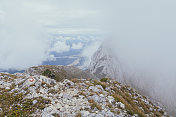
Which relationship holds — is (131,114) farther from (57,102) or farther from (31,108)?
(31,108)

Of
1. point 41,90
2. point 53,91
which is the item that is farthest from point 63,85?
point 41,90

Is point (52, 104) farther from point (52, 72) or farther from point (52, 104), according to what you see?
point (52, 72)

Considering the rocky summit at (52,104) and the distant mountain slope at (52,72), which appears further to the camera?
the distant mountain slope at (52,72)

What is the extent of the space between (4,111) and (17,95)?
282 cm

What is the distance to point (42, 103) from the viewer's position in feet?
36.6

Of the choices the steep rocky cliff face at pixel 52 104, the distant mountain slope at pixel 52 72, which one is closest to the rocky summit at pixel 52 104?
the steep rocky cliff face at pixel 52 104

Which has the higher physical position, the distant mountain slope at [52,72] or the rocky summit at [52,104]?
the rocky summit at [52,104]

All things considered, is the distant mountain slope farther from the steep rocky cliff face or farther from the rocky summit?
the rocky summit

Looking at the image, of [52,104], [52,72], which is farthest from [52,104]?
[52,72]

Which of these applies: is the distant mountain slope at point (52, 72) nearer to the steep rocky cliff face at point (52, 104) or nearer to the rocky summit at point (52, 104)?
the steep rocky cliff face at point (52, 104)

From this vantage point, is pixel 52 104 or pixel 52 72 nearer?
pixel 52 104

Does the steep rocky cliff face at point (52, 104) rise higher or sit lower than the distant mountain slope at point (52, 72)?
higher

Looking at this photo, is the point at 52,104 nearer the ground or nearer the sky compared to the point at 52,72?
nearer the sky

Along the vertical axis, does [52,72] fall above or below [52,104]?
below
